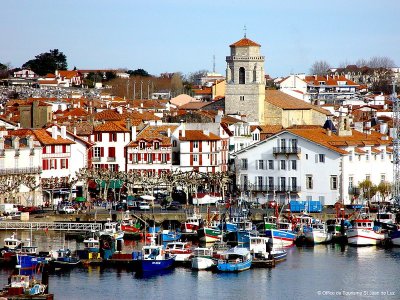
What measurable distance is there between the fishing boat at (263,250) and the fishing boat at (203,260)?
225 centimetres

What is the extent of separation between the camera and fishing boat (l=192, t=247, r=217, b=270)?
189 feet

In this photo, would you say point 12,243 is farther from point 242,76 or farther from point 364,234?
point 242,76

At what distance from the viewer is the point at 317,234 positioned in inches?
2601

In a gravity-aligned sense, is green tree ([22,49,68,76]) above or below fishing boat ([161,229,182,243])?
above

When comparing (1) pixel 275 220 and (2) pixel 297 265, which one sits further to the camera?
(1) pixel 275 220

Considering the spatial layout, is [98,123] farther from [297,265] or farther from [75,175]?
[297,265]

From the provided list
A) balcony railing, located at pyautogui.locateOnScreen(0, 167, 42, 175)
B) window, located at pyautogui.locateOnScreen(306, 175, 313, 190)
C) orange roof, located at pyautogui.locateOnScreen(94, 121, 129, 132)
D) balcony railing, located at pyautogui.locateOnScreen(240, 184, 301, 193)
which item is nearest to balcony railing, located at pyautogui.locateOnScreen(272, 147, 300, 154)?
window, located at pyautogui.locateOnScreen(306, 175, 313, 190)

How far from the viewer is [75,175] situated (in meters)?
79.1

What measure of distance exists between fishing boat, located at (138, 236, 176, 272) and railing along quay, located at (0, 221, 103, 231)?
9381 mm

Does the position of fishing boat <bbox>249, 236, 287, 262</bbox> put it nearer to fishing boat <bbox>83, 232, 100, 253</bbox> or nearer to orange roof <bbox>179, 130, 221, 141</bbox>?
fishing boat <bbox>83, 232, 100, 253</bbox>

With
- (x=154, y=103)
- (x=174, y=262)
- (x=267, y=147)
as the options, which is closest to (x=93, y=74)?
(x=154, y=103)

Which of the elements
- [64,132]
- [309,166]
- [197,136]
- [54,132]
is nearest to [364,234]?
[309,166]

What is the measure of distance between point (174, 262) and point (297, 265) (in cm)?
483

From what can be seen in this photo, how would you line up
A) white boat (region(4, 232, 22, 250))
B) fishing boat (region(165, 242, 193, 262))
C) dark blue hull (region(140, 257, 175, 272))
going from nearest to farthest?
1. dark blue hull (region(140, 257, 175, 272))
2. fishing boat (region(165, 242, 193, 262))
3. white boat (region(4, 232, 22, 250))
